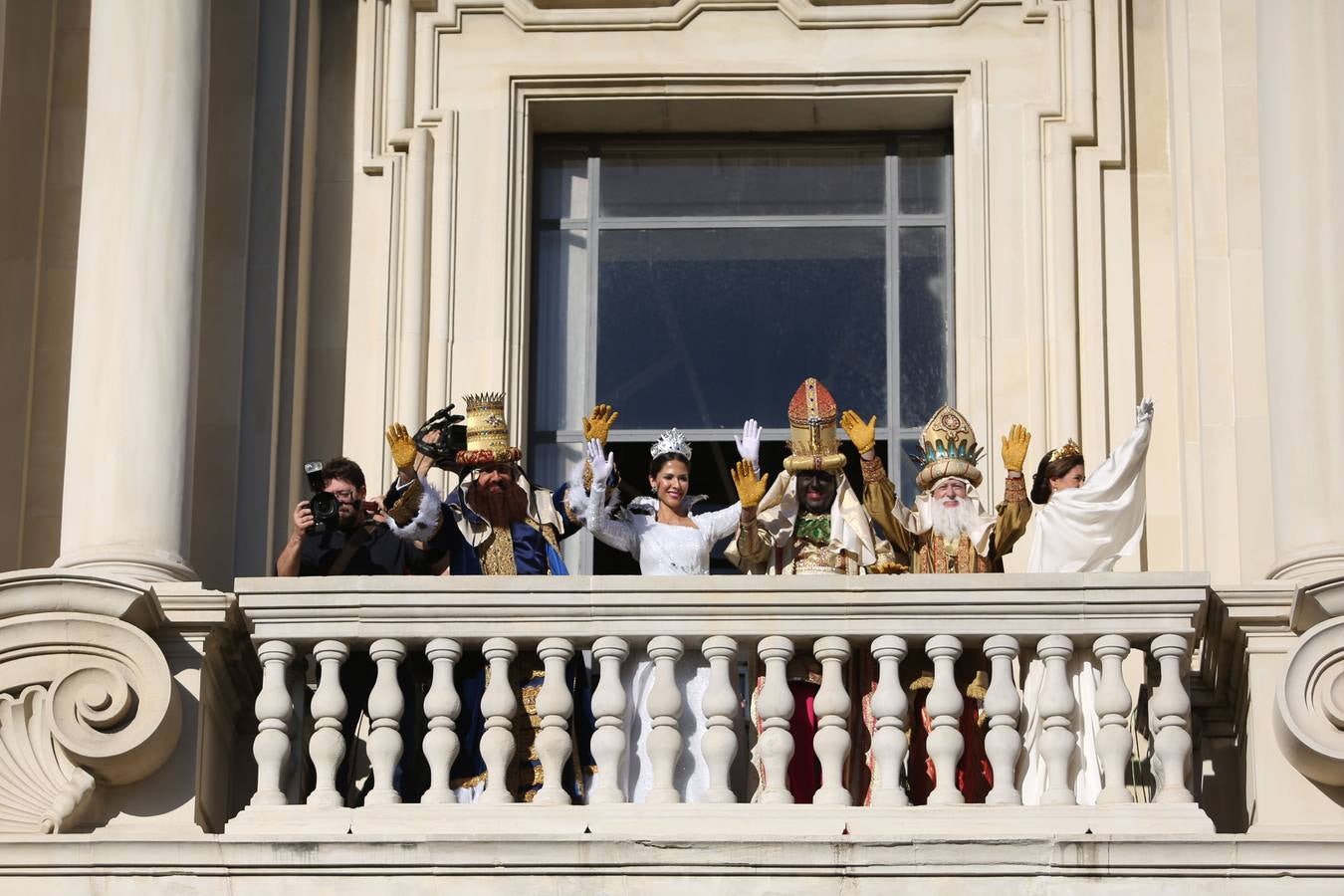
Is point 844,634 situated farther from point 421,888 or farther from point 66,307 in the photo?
point 66,307

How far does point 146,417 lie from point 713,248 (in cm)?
346

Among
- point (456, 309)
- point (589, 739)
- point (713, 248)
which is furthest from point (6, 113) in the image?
point (589, 739)

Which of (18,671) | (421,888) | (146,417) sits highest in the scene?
(146,417)

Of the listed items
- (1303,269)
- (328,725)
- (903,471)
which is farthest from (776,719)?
(903,471)

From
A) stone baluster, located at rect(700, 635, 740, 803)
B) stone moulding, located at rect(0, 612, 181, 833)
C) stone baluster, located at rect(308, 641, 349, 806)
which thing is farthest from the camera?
stone moulding, located at rect(0, 612, 181, 833)

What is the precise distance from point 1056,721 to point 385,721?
2.49m

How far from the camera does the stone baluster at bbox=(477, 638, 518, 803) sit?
1229cm

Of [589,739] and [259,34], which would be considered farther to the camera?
[259,34]

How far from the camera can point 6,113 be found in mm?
15648

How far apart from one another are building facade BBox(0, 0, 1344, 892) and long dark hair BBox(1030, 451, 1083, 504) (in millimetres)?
833

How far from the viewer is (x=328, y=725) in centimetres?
1246

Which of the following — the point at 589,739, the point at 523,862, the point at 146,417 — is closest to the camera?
the point at 523,862

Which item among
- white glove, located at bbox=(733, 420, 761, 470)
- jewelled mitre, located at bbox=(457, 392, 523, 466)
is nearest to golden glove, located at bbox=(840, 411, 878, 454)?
white glove, located at bbox=(733, 420, 761, 470)

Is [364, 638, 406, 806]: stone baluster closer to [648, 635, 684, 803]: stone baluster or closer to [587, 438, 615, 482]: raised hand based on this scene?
[648, 635, 684, 803]: stone baluster
